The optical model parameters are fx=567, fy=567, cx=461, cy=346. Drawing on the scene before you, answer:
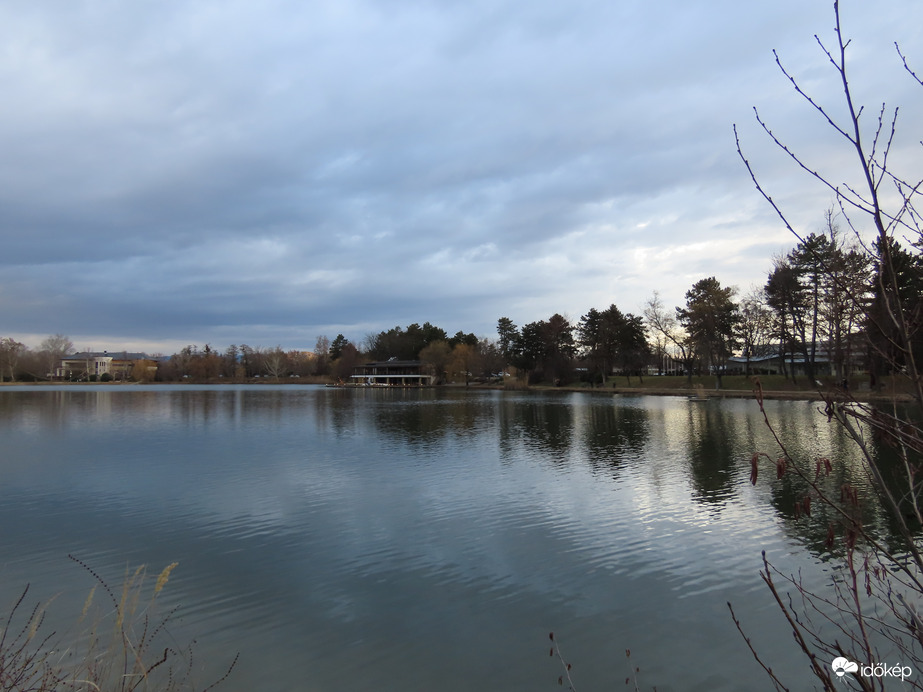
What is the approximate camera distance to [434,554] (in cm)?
923

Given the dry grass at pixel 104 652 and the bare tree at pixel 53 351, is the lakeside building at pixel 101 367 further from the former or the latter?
the dry grass at pixel 104 652

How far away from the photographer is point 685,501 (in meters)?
12.6

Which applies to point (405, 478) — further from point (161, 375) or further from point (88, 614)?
point (161, 375)

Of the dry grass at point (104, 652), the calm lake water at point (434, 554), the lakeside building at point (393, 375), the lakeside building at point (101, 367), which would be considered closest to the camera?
the dry grass at point (104, 652)

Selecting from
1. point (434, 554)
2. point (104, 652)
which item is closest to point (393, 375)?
point (434, 554)

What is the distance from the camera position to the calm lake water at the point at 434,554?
6.02 metres

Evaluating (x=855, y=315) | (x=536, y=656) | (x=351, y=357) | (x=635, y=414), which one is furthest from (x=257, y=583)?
(x=351, y=357)

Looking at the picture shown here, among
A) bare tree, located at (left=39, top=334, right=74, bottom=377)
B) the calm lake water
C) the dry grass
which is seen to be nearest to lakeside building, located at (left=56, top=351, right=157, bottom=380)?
bare tree, located at (left=39, top=334, right=74, bottom=377)

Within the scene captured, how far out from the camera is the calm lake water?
6020 millimetres
